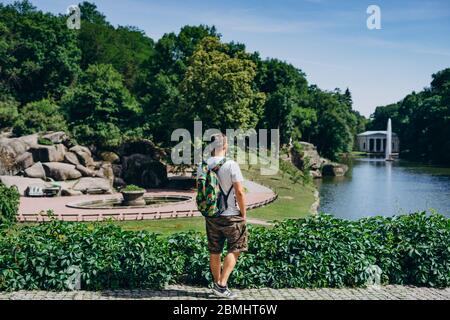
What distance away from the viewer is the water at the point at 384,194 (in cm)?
3575

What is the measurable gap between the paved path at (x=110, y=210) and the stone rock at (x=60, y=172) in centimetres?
385

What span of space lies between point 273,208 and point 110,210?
30.1 feet

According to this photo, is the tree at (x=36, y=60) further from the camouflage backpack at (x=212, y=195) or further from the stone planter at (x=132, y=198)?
the camouflage backpack at (x=212, y=195)

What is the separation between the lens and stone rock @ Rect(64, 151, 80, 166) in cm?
3853

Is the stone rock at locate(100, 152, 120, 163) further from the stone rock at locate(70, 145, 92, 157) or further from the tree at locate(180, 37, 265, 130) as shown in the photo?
the tree at locate(180, 37, 265, 130)

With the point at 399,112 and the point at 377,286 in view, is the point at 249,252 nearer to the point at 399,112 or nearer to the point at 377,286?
the point at 377,286

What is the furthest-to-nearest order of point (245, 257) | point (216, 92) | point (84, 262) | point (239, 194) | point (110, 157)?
point (110, 157), point (216, 92), point (245, 257), point (84, 262), point (239, 194)

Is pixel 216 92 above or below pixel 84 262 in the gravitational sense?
above

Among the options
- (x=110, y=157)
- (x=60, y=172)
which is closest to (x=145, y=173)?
(x=110, y=157)

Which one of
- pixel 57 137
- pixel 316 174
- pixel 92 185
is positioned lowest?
pixel 316 174

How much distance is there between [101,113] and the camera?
45.2 meters

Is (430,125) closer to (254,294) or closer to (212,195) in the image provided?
(254,294)

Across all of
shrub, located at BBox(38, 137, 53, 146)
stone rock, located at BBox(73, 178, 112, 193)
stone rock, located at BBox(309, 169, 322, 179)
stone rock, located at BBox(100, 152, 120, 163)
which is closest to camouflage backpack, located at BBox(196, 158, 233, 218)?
stone rock, located at BBox(73, 178, 112, 193)

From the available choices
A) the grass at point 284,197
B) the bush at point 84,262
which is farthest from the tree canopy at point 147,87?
the bush at point 84,262
